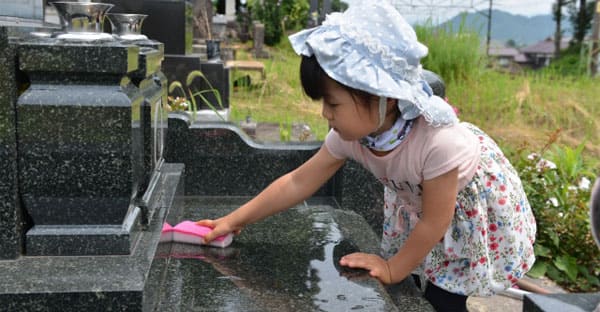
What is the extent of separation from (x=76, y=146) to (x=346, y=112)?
0.72 metres

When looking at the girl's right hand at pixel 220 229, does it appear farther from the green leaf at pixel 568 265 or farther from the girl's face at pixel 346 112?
the green leaf at pixel 568 265

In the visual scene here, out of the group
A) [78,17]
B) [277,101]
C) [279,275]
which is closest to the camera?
[78,17]

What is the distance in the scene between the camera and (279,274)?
2035mm

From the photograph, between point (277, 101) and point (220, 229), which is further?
point (277, 101)

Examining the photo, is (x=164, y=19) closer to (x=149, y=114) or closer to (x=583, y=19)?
(x=149, y=114)

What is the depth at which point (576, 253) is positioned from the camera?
3645 mm

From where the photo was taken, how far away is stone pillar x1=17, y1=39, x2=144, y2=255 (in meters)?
1.63

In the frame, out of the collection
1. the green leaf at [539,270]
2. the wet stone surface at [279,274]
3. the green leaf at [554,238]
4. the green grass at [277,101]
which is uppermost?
the wet stone surface at [279,274]

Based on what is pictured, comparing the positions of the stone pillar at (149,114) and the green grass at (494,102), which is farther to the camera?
the green grass at (494,102)

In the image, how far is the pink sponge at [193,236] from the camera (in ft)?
7.51

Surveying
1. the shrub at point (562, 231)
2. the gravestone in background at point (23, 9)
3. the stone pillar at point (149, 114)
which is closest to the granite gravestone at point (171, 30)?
the shrub at point (562, 231)

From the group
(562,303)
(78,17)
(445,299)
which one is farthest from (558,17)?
(78,17)

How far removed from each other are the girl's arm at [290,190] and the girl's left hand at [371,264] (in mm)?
284

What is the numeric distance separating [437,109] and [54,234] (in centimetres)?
111
